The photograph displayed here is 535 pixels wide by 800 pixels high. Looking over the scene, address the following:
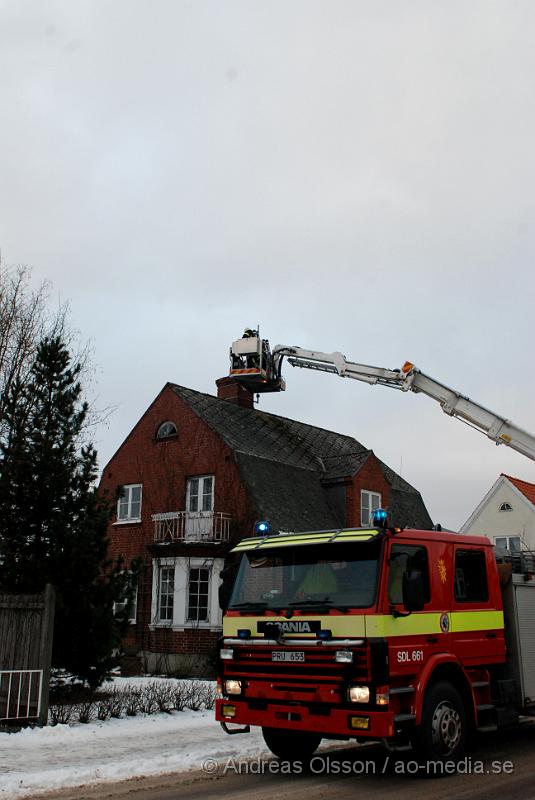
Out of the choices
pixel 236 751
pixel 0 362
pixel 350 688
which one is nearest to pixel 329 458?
pixel 0 362

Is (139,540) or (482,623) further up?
(139,540)

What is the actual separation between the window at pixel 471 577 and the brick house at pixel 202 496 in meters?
13.1

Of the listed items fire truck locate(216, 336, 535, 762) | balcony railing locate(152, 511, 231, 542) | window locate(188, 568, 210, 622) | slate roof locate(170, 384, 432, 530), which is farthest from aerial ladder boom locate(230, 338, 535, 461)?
fire truck locate(216, 336, 535, 762)

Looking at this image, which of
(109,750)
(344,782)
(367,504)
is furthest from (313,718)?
(367,504)

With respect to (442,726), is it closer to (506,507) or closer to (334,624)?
(334,624)

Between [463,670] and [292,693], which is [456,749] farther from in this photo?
[292,693]

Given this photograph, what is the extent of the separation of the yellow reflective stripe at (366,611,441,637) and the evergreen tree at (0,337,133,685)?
647 cm

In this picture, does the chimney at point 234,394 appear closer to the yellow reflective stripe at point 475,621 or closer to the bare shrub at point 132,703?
the bare shrub at point 132,703

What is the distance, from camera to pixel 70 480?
13422 mm

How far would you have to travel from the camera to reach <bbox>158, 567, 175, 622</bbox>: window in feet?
74.3

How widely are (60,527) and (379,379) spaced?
1112 centimetres

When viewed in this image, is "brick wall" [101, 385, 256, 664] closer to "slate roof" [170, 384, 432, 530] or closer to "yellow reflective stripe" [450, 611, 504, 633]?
"slate roof" [170, 384, 432, 530]

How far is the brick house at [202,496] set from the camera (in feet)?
72.6

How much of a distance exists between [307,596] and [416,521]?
22.9m
